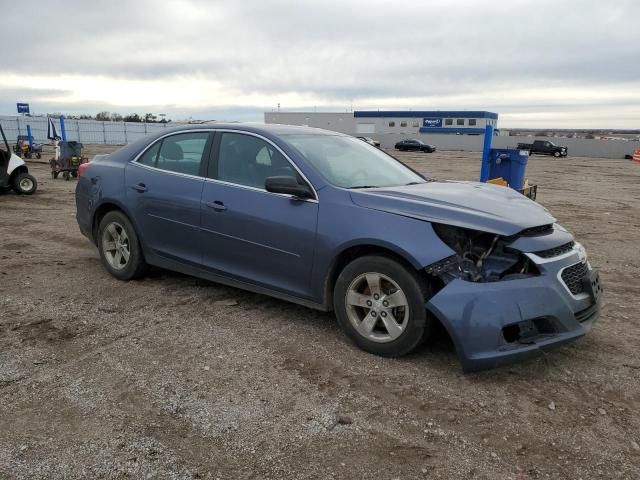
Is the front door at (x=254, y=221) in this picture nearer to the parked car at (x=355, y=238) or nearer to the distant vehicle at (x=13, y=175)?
the parked car at (x=355, y=238)

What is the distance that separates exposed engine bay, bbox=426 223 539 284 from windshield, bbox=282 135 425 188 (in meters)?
0.97

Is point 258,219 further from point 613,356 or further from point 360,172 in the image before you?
point 613,356

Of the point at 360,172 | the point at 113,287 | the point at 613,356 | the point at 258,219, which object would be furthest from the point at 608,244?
the point at 113,287

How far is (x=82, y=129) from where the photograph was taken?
149 ft

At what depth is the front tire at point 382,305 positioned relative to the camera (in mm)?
3605

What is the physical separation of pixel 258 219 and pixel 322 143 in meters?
0.98

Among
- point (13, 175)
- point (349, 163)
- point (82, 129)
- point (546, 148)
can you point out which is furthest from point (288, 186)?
point (546, 148)

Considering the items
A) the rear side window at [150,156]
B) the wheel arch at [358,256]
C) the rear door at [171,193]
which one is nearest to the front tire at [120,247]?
the rear door at [171,193]

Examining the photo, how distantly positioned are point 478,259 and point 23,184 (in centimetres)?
1228

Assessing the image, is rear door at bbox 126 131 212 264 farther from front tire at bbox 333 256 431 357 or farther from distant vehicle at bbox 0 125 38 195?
distant vehicle at bbox 0 125 38 195

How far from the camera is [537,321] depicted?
11.4ft

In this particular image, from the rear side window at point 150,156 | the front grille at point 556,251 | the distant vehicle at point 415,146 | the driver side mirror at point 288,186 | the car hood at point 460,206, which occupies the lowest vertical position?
the distant vehicle at point 415,146

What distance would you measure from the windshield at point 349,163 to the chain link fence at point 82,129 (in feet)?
118

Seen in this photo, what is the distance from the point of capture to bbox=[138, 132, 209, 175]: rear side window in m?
4.97
